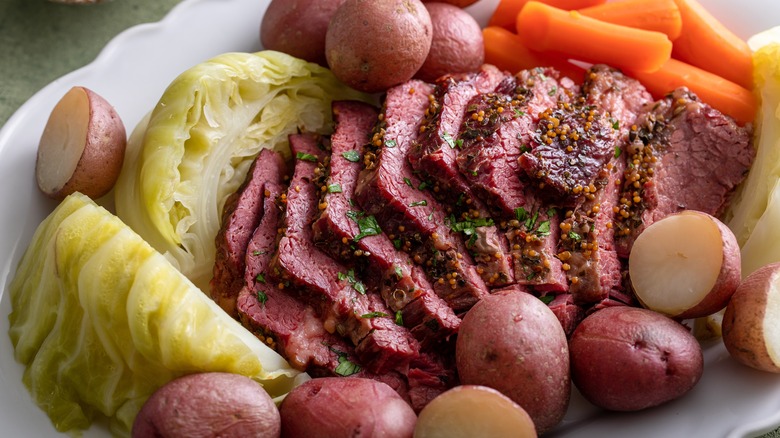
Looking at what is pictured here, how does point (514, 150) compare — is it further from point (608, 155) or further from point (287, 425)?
point (287, 425)

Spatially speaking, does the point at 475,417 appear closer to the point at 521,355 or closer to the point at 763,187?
the point at 521,355

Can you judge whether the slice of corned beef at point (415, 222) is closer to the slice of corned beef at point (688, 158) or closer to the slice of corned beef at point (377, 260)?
the slice of corned beef at point (377, 260)

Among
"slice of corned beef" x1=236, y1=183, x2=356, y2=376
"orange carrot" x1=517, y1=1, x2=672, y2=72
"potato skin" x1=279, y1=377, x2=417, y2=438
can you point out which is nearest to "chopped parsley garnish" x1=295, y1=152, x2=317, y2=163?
"slice of corned beef" x1=236, y1=183, x2=356, y2=376

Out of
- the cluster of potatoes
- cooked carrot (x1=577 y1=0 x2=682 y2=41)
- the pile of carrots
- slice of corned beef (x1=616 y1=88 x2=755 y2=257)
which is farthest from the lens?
cooked carrot (x1=577 y1=0 x2=682 y2=41)

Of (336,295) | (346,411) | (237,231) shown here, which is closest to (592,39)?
(336,295)

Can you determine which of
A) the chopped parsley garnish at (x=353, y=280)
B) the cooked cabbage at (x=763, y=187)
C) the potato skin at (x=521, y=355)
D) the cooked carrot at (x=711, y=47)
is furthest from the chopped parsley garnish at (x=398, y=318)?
the cooked carrot at (x=711, y=47)

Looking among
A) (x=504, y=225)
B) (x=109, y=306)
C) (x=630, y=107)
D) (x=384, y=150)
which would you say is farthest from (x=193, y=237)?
(x=630, y=107)

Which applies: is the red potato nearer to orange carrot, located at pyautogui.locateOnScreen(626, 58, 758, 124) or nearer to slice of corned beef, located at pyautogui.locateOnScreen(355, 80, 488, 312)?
slice of corned beef, located at pyautogui.locateOnScreen(355, 80, 488, 312)
